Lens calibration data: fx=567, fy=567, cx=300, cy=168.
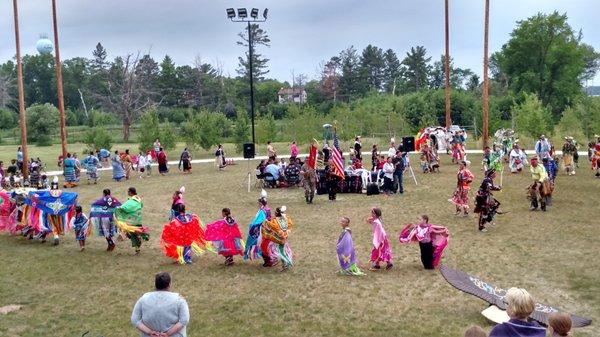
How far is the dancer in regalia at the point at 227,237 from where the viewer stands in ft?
40.7

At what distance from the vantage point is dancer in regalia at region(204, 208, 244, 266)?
12391 mm

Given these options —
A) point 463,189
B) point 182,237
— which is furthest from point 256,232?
point 463,189

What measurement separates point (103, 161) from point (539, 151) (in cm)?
2610

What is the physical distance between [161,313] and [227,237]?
6.64 m

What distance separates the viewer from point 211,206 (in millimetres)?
19891

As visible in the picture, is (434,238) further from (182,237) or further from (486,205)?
(182,237)

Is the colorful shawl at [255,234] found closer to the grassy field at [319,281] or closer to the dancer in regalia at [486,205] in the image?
the grassy field at [319,281]

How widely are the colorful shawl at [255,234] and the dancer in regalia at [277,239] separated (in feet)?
0.51

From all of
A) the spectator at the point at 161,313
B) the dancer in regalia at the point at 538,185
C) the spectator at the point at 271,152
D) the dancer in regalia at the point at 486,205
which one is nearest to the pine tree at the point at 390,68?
the spectator at the point at 271,152

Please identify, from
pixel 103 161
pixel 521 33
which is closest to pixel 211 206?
pixel 103 161

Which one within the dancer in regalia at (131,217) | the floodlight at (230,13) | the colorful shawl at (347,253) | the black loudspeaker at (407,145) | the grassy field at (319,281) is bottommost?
the grassy field at (319,281)

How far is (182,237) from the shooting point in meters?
12.6

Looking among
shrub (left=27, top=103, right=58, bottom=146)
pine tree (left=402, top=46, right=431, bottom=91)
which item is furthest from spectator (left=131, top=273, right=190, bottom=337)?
pine tree (left=402, top=46, right=431, bottom=91)

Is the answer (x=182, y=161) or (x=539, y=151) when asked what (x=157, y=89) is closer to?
(x=182, y=161)
